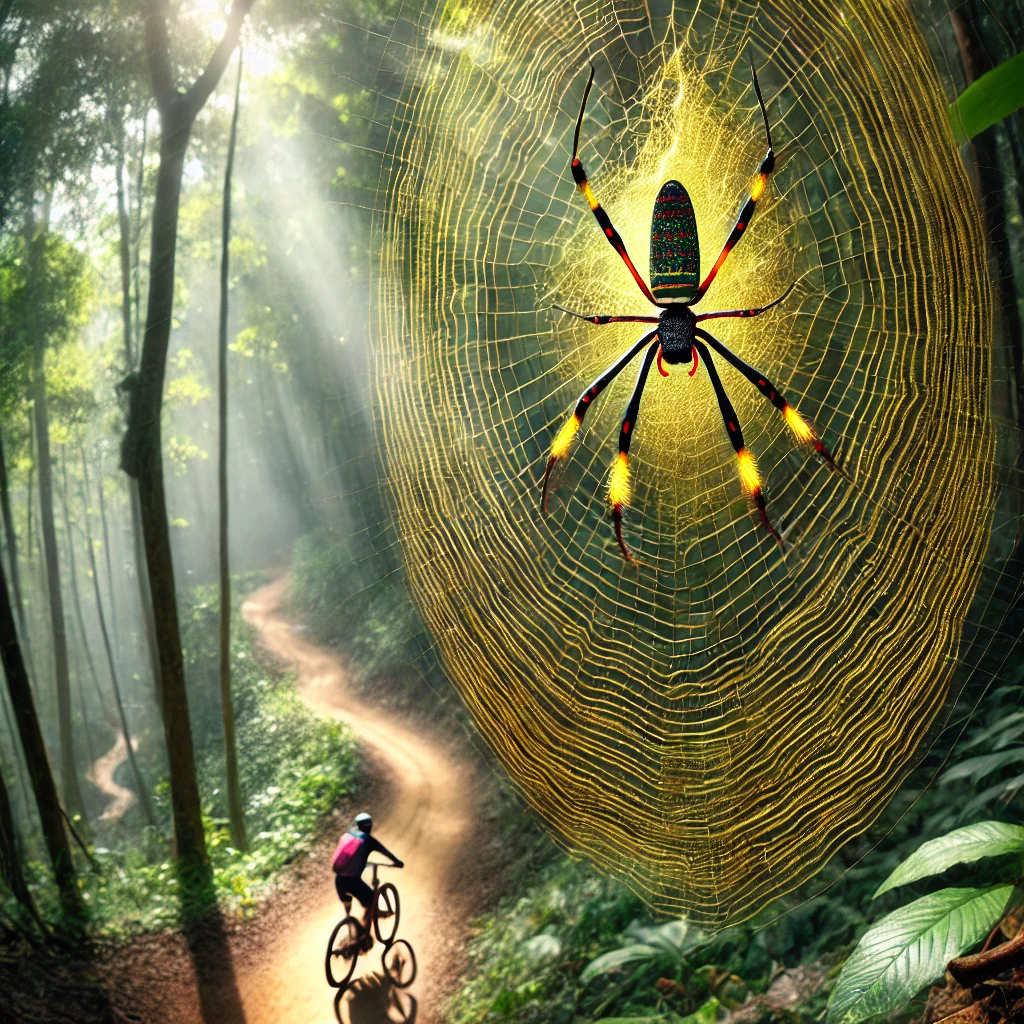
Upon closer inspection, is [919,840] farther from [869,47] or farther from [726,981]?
[869,47]

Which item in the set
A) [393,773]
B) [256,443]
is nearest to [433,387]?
[393,773]

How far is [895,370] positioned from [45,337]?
304 cm

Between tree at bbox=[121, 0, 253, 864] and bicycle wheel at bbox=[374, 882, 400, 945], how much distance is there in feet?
2.59

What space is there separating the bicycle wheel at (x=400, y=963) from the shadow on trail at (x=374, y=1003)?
22mm

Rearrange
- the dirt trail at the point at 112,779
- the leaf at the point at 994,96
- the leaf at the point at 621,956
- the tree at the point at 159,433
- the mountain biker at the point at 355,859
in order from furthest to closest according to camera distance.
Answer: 1. the dirt trail at the point at 112,779
2. the tree at the point at 159,433
3. the mountain biker at the point at 355,859
4. the leaf at the point at 621,956
5. the leaf at the point at 994,96

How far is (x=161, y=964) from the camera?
2.63 metres

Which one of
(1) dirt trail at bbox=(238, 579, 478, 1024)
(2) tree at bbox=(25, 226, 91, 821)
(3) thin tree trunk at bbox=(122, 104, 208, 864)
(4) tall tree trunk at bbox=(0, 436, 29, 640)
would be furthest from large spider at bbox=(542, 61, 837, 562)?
(4) tall tree trunk at bbox=(0, 436, 29, 640)

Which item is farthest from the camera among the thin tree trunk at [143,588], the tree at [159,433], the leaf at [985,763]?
the thin tree trunk at [143,588]

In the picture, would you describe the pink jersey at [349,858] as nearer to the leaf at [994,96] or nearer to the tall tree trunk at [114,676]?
the tall tree trunk at [114,676]

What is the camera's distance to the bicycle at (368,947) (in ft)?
8.26

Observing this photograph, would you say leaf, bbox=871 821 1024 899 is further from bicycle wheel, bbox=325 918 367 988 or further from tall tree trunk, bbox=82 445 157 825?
tall tree trunk, bbox=82 445 157 825

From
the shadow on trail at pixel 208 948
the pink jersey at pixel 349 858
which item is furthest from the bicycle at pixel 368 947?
the shadow on trail at pixel 208 948

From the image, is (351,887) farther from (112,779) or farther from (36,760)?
(112,779)

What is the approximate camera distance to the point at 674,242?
995 millimetres
